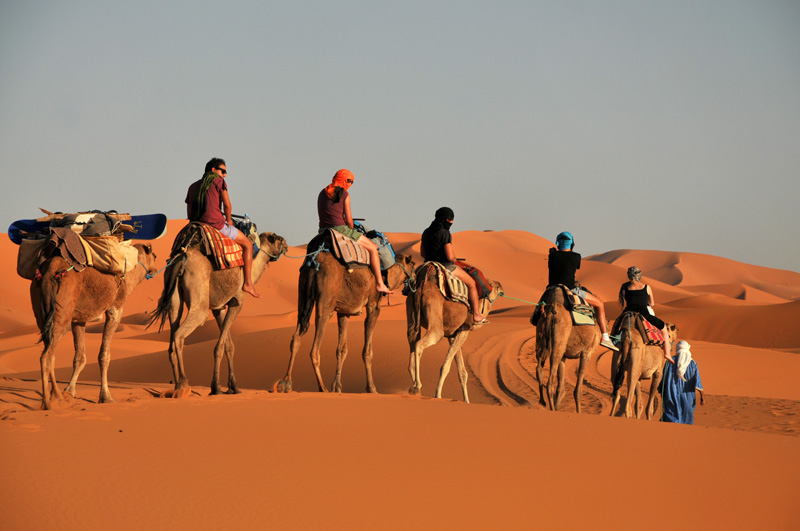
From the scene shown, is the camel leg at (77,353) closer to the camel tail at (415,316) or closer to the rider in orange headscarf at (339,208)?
the rider in orange headscarf at (339,208)

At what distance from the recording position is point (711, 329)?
3759cm

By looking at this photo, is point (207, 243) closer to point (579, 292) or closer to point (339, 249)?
point (339, 249)

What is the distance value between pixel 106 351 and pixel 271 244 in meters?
2.83

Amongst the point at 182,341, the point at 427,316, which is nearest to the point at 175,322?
the point at 182,341

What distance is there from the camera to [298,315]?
1106cm

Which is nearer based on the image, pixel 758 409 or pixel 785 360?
pixel 758 409

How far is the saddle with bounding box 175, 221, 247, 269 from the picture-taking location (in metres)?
10.3

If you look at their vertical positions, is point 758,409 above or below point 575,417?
below

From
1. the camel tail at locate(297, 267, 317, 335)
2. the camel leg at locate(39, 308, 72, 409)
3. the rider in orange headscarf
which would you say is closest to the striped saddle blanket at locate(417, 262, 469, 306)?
the rider in orange headscarf

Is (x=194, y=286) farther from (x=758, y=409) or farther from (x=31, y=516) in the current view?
(x=758, y=409)

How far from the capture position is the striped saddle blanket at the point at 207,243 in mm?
10328

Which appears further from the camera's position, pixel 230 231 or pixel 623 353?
pixel 623 353

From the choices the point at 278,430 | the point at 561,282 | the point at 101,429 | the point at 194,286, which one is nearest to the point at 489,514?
the point at 278,430

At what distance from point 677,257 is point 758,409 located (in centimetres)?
12548
